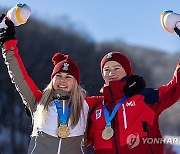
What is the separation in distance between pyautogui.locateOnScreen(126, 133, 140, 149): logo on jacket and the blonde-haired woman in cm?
35

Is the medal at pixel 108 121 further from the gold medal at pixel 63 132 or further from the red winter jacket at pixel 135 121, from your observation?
the gold medal at pixel 63 132

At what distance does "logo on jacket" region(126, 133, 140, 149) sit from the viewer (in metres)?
3.42

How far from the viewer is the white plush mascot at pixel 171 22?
359cm

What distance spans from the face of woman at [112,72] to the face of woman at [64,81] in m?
0.26

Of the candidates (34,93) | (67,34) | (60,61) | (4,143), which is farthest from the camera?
(67,34)

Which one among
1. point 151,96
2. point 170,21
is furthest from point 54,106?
point 170,21

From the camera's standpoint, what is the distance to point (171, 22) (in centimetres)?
361

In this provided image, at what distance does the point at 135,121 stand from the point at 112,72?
48 cm

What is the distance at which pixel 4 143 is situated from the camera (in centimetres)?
1681

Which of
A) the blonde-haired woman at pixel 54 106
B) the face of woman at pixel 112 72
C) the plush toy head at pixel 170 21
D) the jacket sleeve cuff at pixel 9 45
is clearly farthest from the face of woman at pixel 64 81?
the plush toy head at pixel 170 21

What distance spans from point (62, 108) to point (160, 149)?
0.79 metres

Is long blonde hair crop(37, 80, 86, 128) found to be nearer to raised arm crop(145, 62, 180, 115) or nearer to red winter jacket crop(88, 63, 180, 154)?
red winter jacket crop(88, 63, 180, 154)

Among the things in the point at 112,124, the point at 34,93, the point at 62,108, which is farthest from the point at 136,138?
the point at 34,93

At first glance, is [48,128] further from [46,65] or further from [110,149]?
[46,65]
